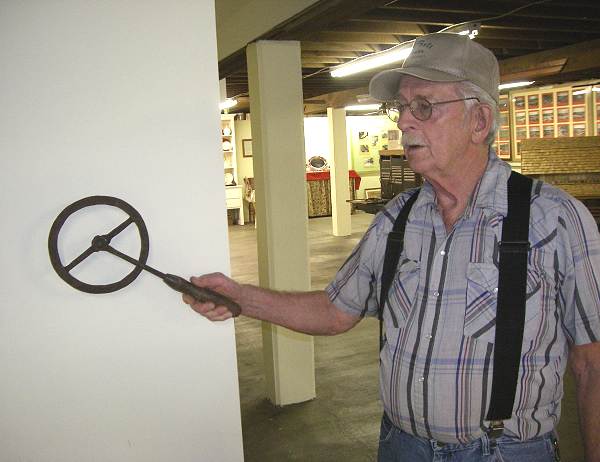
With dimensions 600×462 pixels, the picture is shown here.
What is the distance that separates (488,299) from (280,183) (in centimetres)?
285

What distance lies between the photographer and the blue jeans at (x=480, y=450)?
1.50 m

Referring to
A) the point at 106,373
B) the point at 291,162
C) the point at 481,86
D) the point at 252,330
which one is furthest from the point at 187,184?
the point at 252,330

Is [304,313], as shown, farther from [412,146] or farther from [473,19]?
[473,19]

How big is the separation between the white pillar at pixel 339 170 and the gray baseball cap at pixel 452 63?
33.1 ft

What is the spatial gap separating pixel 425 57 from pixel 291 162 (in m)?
2.65

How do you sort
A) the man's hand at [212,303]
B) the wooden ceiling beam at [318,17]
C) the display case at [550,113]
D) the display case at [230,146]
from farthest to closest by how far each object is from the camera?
1. the display case at [230,146]
2. the display case at [550,113]
3. the wooden ceiling beam at [318,17]
4. the man's hand at [212,303]

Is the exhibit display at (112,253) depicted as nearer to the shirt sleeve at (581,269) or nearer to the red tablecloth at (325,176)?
the shirt sleeve at (581,269)

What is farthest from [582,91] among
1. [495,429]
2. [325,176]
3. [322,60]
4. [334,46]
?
[495,429]

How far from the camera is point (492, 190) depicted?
1.59 meters

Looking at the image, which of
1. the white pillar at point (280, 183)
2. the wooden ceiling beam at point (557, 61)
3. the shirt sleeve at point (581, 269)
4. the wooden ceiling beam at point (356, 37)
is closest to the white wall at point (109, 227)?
the shirt sleeve at point (581, 269)

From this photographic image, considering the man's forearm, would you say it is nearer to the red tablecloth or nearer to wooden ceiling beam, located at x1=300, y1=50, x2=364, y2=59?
wooden ceiling beam, located at x1=300, y1=50, x2=364, y2=59

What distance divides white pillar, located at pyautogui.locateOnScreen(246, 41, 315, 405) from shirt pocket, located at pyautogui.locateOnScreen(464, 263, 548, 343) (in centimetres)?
276

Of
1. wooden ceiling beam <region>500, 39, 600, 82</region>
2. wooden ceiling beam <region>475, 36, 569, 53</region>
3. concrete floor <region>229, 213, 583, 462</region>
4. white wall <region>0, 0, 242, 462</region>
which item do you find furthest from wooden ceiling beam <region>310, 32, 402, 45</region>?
white wall <region>0, 0, 242, 462</region>

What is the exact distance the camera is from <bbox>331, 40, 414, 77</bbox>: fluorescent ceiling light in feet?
16.4
